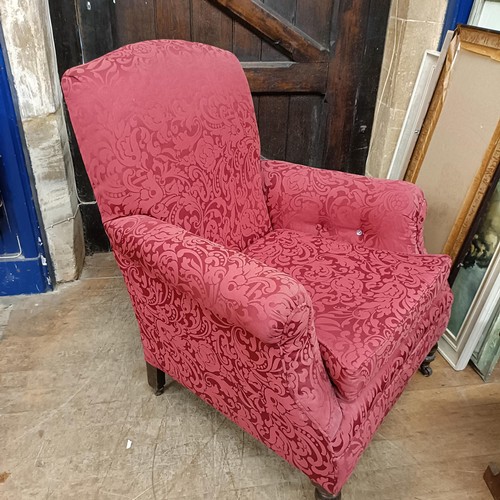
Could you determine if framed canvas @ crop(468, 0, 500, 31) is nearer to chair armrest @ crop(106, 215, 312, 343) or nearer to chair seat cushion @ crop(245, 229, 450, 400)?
chair seat cushion @ crop(245, 229, 450, 400)

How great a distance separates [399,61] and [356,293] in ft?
3.54

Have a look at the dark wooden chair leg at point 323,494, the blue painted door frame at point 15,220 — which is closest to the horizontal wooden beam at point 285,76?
the blue painted door frame at point 15,220

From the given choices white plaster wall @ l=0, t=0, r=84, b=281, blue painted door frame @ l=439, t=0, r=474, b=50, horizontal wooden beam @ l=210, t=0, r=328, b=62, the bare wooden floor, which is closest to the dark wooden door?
horizontal wooden beam @ l=210, t=0, r=328, b=62

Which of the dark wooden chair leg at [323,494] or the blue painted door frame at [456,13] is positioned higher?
the blue painted door frame at [456,13]

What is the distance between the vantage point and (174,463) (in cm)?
127

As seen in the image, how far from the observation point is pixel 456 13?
1.70 metres

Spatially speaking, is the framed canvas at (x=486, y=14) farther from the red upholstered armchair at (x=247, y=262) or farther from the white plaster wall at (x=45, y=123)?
the white plaster wall at (x=45, y=123)

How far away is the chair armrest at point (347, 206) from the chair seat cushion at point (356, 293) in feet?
0.15

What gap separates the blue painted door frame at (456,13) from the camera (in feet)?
5.53

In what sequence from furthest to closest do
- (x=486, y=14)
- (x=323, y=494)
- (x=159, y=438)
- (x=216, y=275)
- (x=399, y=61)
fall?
1. (x=399, y=61)
2. (x=486, y=14)
3. (x=159, y=438)
4. (x=323, y=494)
5. (x=216, y=275)

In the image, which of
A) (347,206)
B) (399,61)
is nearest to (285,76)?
(399,61)

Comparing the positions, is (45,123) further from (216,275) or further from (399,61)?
(399,61)

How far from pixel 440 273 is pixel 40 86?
55.0 inches

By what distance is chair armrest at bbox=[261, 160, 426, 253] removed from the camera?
4.39 ft
